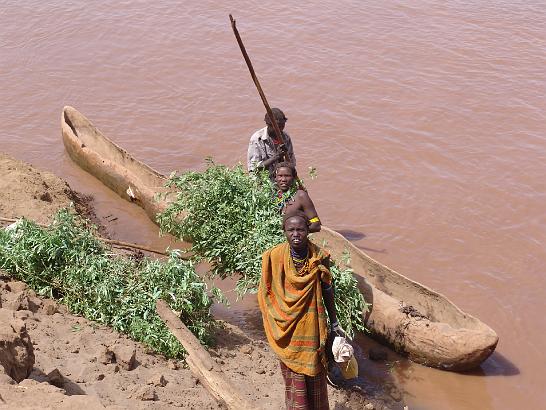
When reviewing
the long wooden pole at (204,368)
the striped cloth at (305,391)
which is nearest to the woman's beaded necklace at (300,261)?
the striped cloth at (305,391)

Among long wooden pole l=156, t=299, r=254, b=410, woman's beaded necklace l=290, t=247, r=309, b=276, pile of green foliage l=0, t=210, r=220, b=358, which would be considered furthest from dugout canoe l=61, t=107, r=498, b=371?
woman's beaded necklace l=290, t=247, r=309, b=276

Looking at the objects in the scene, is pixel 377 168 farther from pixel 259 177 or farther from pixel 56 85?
pixel 56 85

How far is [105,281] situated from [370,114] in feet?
18.8

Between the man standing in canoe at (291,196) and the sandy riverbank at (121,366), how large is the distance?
3.72ft

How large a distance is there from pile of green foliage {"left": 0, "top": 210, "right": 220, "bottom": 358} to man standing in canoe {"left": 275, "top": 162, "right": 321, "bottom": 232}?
917 millimetres

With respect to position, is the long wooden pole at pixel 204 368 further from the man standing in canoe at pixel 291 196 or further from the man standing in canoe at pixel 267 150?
the man standing in canoe at pixel 267 150

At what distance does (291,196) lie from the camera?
19.2 ft

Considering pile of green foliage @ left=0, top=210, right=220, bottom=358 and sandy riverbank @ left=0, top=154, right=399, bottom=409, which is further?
pile of green foliage @ left=0, top=210, right=220, bottom=358

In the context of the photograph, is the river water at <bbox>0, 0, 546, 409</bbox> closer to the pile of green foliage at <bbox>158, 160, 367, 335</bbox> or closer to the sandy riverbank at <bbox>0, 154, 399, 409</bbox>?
the sandy riverbank at <bbox>0, 154, 399, 409</bbox>

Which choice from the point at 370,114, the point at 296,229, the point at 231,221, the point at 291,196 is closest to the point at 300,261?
the point at 296,229

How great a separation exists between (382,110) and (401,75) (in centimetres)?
111

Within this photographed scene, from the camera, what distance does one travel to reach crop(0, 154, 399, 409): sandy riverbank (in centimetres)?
458

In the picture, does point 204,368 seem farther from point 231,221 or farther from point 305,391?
point 231,221

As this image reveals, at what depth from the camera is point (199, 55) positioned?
12156mm
